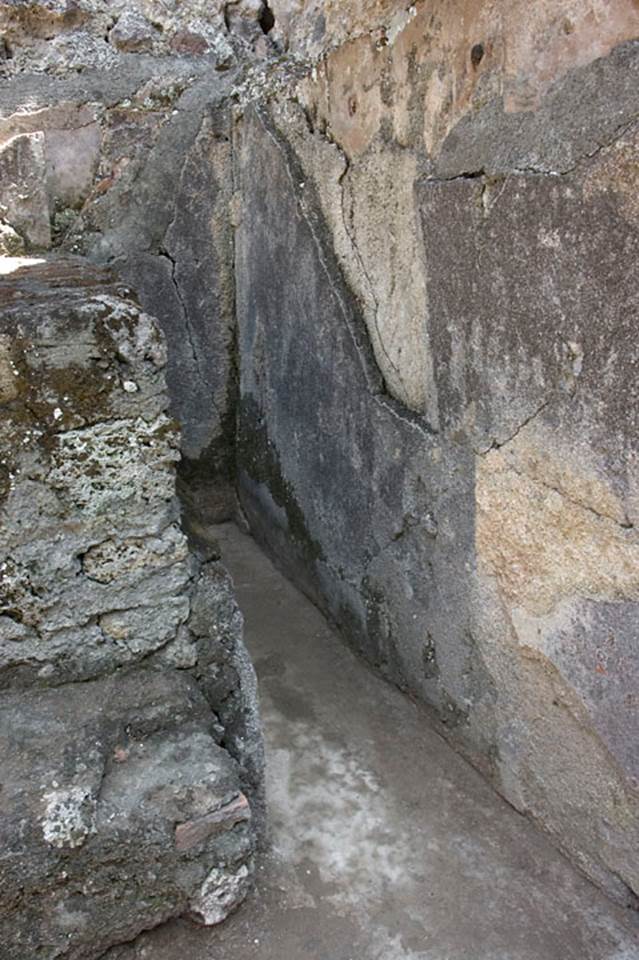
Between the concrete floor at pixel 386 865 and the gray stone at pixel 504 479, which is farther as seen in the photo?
the concrete floor at pixel 386 865

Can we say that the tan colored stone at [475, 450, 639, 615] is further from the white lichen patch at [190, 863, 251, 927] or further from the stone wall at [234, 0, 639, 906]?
the white lichen patch at [190, 863, 251, 927]

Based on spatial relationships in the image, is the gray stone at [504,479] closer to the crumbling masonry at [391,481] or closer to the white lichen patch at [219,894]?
the crumbling masonry at [391,481]

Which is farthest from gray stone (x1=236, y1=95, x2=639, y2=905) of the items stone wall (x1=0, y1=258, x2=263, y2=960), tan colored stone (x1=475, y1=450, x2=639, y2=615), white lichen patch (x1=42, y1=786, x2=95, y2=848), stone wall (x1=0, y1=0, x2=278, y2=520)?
white lichen patch (x1=42, y1=786, x2=95, y2=848)

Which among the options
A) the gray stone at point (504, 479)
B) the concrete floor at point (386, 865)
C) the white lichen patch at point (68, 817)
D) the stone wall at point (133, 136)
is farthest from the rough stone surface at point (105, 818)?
the stone wall at point (133, 136)

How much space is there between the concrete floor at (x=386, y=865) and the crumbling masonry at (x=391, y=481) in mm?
69

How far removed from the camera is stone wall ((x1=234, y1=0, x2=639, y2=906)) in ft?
4.52

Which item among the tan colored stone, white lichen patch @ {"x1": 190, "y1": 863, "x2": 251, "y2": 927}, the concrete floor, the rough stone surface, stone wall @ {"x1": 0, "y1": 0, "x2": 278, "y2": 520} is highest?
stone wall @ {"x1": 0, "y1": 0, "x2": 278, "y2": 520}

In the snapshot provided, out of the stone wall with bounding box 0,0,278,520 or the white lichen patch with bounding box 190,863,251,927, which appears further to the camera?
the stone wall with bounding box 0,0,278,520

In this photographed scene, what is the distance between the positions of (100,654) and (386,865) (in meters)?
0.71

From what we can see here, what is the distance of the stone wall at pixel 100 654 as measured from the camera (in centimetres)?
138

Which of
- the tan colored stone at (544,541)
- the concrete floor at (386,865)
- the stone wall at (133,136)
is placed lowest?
the concrete floor at (386,865)

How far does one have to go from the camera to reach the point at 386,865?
5.58ft

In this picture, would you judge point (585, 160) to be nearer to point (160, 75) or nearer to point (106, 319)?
point (106, 319)

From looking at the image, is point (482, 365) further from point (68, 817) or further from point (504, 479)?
point (68, 817)
